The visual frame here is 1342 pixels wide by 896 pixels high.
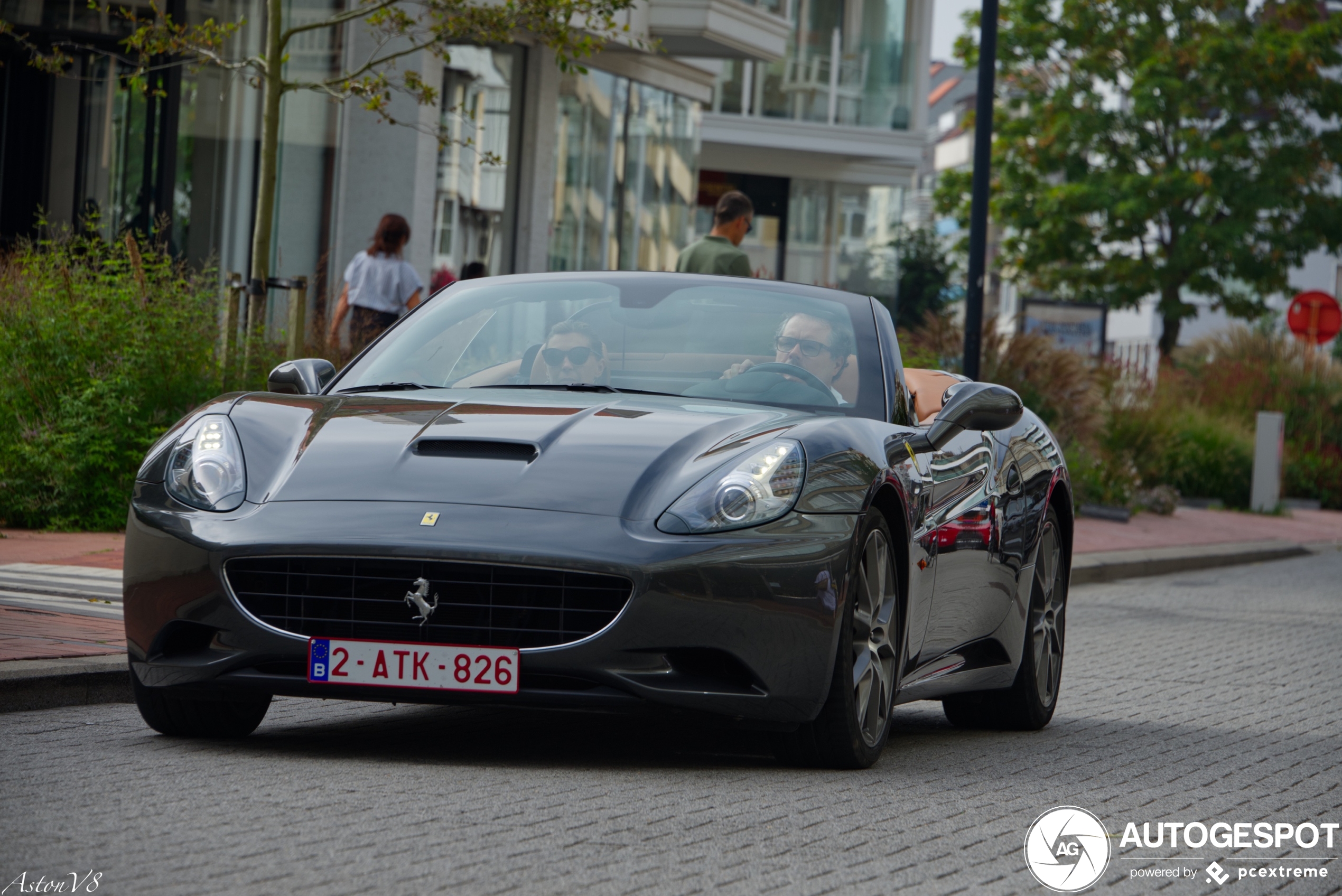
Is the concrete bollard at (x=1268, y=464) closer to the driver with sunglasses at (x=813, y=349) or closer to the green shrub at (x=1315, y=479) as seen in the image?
the green shrub at (x=1315, y=479)

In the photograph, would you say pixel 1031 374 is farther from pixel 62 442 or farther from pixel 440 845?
pixel 440 845

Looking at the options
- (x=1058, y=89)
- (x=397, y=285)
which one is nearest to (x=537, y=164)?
(x=397, y=285)

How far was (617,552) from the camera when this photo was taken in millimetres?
4930

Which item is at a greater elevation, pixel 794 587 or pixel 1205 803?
pixel 794 587

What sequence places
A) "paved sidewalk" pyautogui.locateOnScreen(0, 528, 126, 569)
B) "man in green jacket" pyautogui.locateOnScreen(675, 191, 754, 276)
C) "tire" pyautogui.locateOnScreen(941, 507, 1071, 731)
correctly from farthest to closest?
"man in green jacket" pyautogui.locateOnScreen(675, 191, 754, 276) < "paved sidewalk" pyautogui.locateOnScreen(0, 528, 126, 569) < "tire" pyautogui.locateOnScreen(941, 507, 1071, 731)

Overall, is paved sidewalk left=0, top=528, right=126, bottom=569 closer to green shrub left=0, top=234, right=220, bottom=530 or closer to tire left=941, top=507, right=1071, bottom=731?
green shrub left=0, top=234, right=220, bottom=530

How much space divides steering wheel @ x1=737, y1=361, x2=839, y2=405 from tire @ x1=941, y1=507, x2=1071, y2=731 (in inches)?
52.9

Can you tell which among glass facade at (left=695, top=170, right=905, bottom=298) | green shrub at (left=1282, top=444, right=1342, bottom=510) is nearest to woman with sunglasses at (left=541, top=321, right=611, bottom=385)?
green shrub at (left=1282, top=444, right=1342, bottom=510)

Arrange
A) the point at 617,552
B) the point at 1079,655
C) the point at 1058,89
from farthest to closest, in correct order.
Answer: the point at 1058,89 → the point at 1079,655 → the point at 617,552

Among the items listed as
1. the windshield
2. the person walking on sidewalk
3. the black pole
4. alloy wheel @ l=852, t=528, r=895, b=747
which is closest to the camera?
alloy wheel @ l=852, t=528, r=895, b=747

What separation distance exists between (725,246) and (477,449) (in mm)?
6600

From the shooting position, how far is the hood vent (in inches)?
207

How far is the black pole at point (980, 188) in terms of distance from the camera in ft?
53.5

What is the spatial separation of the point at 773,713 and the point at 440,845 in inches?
48.2
